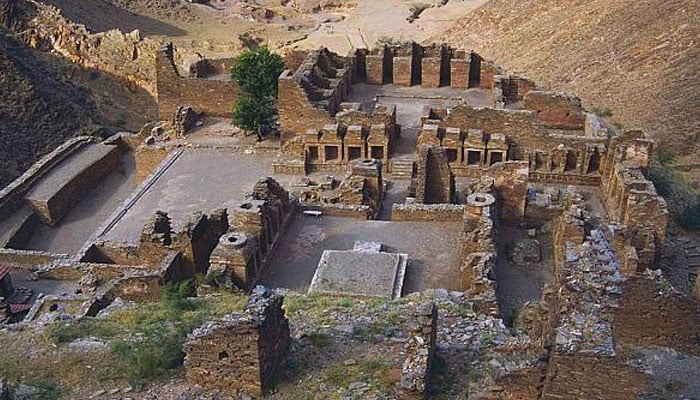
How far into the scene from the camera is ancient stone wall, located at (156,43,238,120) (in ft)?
98.5

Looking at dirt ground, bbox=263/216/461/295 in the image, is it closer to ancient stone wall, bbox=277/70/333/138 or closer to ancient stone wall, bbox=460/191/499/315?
ancient stone wall, bbox=460/191/499/315

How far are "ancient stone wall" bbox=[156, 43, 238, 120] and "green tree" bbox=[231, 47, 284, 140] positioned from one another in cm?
112

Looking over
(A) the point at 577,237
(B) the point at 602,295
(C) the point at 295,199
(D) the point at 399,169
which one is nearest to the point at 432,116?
(D) the point at 399,169

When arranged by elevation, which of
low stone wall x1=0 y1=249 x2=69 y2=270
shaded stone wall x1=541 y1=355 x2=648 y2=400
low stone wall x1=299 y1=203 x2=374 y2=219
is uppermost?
shaded stone wall x1=541 y1=355 x2=648 y2=400

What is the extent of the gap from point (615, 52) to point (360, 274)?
99.5 feet

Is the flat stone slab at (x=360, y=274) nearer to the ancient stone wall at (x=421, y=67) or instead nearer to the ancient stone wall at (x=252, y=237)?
the ancient stone wall at (x=252, y=237)

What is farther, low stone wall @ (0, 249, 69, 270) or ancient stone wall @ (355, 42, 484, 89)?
ancient stone wall @ (355, 42, 484, 89)

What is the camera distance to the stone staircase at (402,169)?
24.4m

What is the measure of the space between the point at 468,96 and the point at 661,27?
1755cm

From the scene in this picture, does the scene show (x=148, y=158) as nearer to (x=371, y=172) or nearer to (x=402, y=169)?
(x=402, y=169)

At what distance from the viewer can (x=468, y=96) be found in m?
30.3

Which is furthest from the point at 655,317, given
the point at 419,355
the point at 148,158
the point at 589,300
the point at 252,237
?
the point at 148,158

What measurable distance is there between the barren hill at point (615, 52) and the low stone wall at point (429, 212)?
16.3 metres

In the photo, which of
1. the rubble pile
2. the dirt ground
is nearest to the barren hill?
the dirt ground
